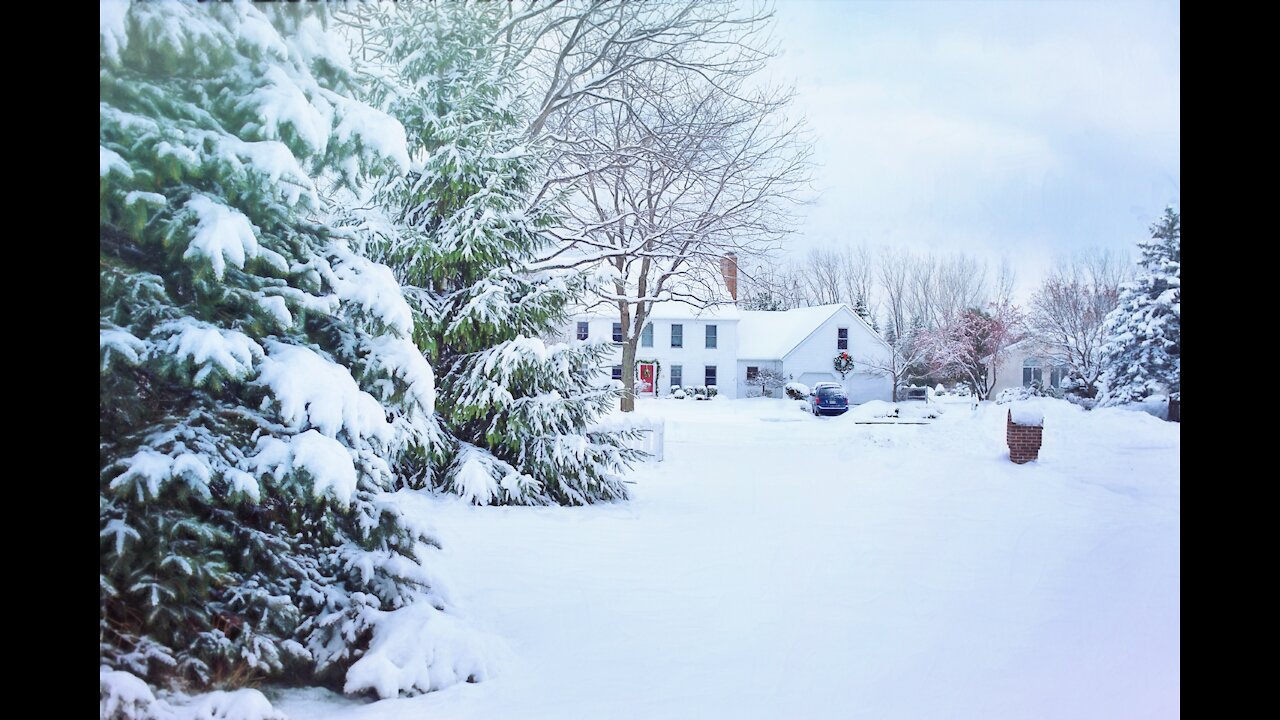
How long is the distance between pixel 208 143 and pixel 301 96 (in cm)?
21

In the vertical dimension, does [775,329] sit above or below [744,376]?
above

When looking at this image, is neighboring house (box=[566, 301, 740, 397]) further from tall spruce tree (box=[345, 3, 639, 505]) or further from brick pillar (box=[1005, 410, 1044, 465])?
brick pillar (box=[1005, 410, 1044, 465])

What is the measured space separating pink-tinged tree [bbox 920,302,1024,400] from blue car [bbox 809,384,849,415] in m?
0.37

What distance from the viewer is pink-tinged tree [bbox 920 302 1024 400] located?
2576 millimetres

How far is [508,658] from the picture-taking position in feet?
6.26

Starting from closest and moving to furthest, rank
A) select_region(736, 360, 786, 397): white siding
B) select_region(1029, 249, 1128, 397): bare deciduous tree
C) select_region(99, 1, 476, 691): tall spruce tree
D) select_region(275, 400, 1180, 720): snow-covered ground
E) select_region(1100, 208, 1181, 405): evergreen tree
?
select_region(99, 1, 476, 691): tall spruce tree → select_region(275, 400, 1180, 720): snow-covered ground → select_region(1100, 208, 1181, 405): evergreen tree → select_region(1029, 249, 1128, 397): bare deciduous tree → select_region(736, 360, 786, 397): white siding

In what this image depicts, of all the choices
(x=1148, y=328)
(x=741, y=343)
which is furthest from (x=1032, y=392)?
(x=741, y=343)

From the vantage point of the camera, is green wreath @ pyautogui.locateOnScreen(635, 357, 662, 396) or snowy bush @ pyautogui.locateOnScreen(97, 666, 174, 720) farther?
green wreath @ pyautogui.locateOnScreen(635, 357, 662, 396)

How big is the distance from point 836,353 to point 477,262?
1.22 m

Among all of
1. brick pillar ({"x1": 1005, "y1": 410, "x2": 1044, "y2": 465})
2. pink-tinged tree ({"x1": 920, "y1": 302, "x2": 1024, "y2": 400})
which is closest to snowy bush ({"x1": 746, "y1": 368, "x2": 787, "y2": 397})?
pink-tinged tree ({"x1": 920, "y1": 302, "x2": 1024, "y2": 400})

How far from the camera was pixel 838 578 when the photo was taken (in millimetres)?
2420

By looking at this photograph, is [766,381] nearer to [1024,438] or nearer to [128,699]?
[1024,438]
